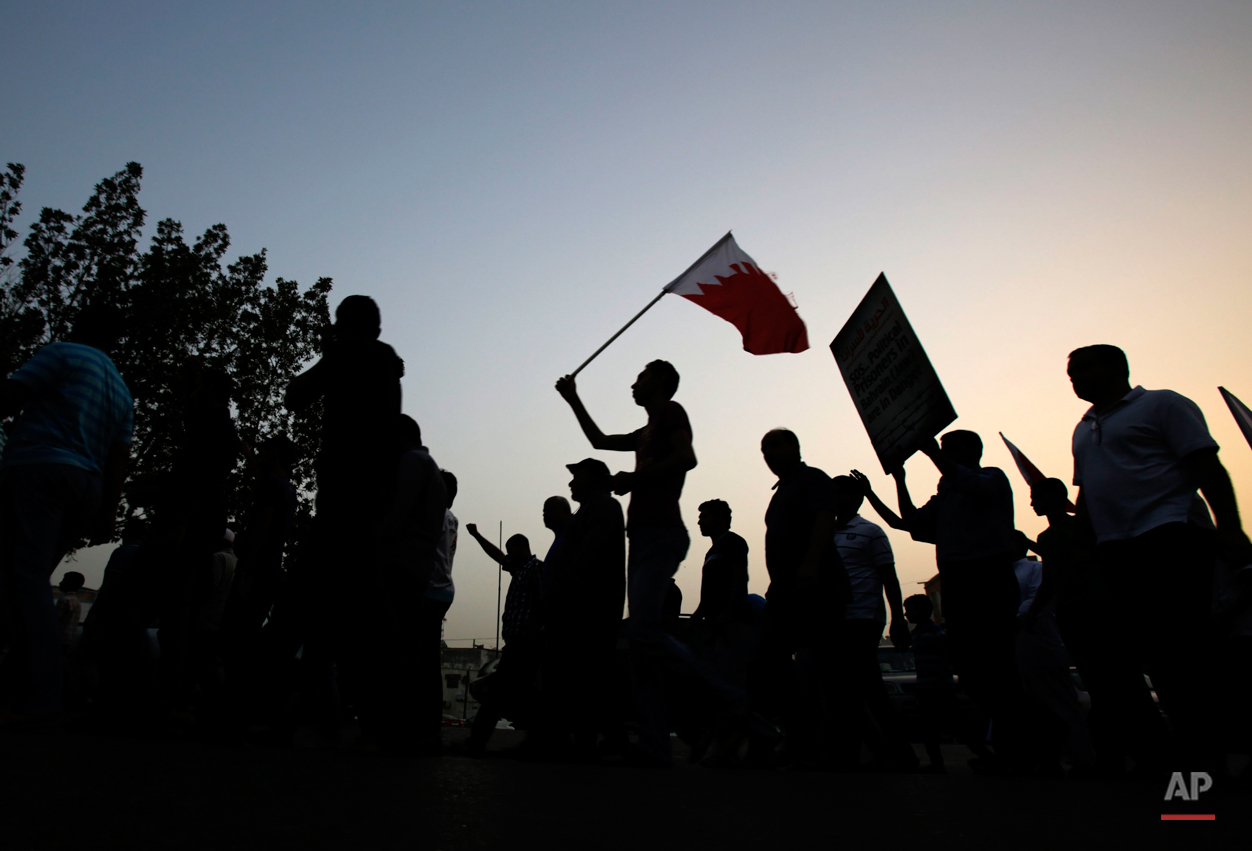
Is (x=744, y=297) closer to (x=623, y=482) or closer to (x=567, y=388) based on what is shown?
(x=567, y=388)

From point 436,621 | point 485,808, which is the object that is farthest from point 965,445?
point 485,808

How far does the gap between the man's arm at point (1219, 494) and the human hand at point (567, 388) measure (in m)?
3.28

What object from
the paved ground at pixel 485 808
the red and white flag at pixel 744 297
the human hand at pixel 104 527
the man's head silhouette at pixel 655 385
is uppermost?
the red and white flag at pixel 744 297

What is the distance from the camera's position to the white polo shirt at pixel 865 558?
6242mm

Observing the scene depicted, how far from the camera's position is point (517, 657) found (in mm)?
5918

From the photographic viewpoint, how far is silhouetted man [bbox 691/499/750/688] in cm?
657

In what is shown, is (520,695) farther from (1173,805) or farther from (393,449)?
(1173,805)

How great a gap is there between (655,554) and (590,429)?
1.27m

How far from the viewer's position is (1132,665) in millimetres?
4758

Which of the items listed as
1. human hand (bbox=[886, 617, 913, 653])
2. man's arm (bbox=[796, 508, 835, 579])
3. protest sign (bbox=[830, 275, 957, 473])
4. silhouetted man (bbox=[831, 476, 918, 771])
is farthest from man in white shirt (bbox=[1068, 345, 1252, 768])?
human hand (bbox=[886, 617, 913, 653])

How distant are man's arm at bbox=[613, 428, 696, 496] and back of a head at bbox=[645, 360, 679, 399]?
1.58ft

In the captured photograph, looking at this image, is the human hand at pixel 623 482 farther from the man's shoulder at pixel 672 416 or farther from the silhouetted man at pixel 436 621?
the silhouetted man at pixel 436 621

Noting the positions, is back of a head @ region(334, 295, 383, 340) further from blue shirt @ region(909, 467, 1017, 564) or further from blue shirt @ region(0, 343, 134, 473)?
blue shirt @ region(909, 467, 1017, 564)

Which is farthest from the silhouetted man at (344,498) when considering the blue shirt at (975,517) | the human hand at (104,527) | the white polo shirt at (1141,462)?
the white polo shirt at (1141,462)
